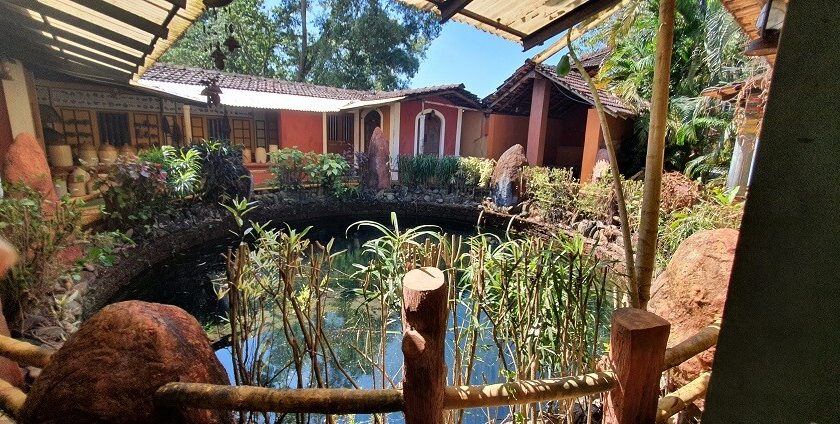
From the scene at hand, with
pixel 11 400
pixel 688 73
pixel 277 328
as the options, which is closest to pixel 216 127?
pixel 277 328

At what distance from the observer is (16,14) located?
393 cm

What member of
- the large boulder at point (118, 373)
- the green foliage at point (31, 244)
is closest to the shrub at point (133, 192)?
the green foliage at point (31, 244)

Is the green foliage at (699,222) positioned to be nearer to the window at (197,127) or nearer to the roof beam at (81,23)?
the roof beam at (81,23)

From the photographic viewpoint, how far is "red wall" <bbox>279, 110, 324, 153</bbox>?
40.0 ft

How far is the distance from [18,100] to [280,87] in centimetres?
761

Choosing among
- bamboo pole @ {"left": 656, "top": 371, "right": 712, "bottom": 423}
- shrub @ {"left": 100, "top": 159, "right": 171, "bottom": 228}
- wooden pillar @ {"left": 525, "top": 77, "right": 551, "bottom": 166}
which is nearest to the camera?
bamboo pole @ {"left": 656, "top": 371, "right": 712, "bottom": 423}

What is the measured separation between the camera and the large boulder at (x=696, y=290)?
226cm

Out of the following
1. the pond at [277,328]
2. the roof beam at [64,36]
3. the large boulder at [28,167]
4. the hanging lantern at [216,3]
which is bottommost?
the pond at [277,328]

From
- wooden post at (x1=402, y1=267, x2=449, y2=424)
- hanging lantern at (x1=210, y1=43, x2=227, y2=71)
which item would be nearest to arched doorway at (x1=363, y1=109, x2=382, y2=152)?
hanging lantern at (x1=210, y1=43, x2=227, y2=71)

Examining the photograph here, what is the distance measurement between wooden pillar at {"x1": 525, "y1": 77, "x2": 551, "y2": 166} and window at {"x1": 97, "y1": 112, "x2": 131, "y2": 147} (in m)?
11.1

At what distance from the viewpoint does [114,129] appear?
9438 millimetres

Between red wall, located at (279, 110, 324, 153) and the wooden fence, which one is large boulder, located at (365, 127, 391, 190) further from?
the wooden fence

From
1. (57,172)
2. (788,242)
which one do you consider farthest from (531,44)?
(57,172)

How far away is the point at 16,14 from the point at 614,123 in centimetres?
1158
